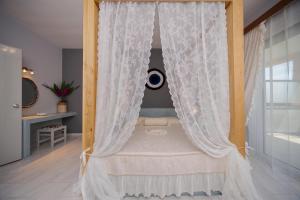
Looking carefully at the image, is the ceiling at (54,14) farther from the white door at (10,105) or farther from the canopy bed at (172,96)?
the canopy bed at (172,96)

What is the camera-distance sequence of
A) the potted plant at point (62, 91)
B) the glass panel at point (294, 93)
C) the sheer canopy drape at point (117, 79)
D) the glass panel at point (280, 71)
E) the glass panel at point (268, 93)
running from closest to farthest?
1. the sheer canopy drape at point (117, 79)
2. the glass panel at point (294, 93)
3. the glass panel at point (280, 71)
4. the glass panel at point (268, 93)
5. the potted plant at point (62, 91)

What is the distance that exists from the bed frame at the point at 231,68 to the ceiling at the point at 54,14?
1019 millimetres

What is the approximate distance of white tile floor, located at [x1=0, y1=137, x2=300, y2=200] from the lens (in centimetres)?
195

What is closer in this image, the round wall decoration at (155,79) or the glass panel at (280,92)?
the glass panel at (280,92)

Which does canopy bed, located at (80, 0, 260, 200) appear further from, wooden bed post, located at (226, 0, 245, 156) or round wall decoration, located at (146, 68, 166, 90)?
round wall decoration, located at (146, 68, 166, 90)

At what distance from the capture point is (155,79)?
4.52 meters

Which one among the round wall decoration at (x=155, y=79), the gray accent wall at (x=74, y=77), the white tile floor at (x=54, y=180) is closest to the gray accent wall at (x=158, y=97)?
the round wall decoration at (x=155, y=79)

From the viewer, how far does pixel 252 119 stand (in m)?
3.27

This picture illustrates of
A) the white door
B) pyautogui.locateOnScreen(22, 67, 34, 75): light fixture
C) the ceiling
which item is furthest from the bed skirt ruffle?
pyautogui.locateOnScreen(22, 67, 34, 75): light fixture

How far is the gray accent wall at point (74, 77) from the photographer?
16.7ft

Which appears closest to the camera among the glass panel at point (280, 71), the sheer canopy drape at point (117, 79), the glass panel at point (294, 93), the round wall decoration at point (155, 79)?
the sheer canopy drape at point (117, 79)

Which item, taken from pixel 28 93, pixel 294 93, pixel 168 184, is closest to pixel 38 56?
pixel 28 93

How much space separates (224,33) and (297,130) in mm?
1729

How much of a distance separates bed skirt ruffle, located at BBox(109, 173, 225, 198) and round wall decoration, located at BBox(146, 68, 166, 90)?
2.91 m
